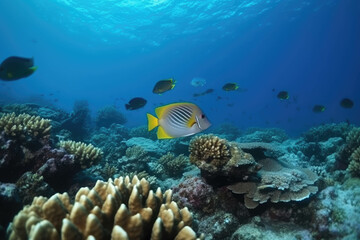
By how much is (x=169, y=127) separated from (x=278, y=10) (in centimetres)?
4751

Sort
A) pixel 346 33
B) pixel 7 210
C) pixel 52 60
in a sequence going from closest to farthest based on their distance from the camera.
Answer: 1. pixel 7 210
2. pixel 346 33
3. pixel 52 60

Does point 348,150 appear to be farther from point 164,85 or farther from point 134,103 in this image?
point 134,103

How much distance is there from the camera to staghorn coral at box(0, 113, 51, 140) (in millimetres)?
4955

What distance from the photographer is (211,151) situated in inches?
188

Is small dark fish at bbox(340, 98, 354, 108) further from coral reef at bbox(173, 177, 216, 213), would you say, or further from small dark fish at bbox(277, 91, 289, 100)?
coral reef at bbox(173, 177, 216, 213)

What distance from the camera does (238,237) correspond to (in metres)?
4.21

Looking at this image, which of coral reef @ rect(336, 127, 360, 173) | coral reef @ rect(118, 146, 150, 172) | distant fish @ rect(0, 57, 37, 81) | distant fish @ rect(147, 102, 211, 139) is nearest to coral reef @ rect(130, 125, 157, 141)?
coral reef @ rect(118, 146, 150, 172)

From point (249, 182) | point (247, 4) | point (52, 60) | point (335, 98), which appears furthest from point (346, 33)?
point (52, 60)

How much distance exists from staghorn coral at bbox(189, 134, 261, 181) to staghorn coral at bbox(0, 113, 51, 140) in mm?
3712

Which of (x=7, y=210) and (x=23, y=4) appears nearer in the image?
(x=7, y=210)

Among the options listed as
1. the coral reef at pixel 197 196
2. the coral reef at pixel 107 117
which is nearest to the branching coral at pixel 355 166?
the coral reef at pixel 197 196

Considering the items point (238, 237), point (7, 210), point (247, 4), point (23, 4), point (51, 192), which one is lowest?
point (238, 237)

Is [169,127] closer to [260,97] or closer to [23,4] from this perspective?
[23,4]

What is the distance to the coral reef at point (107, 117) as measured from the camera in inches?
742
